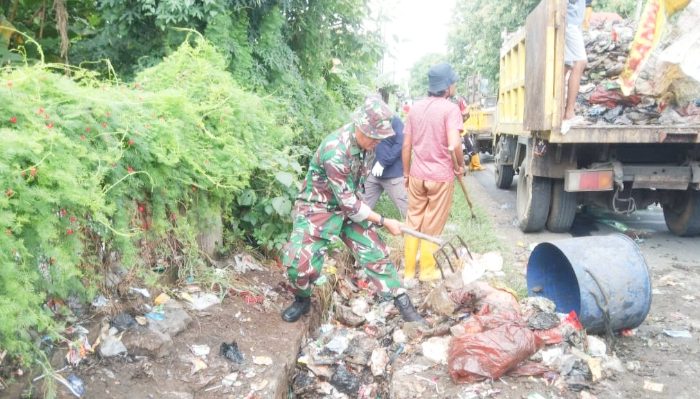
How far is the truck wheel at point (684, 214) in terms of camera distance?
214 inches

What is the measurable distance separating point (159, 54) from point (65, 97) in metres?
2.66

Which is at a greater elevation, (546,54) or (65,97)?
(546,54)

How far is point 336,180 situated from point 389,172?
1803mm

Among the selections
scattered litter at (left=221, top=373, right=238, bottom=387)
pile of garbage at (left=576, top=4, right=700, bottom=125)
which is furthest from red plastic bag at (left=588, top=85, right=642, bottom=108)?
scattered litter at (left=221, top=373, right=238, bottom=387)

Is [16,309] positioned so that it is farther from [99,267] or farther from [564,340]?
[564,340]

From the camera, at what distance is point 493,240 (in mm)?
5371

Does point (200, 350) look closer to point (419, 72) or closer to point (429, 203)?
point (429, 203)

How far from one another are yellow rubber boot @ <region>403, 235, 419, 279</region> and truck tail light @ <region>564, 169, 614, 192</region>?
1.67m

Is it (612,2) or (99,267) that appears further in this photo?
(612,2)

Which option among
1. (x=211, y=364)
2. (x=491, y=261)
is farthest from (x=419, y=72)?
(x=211, y=364)

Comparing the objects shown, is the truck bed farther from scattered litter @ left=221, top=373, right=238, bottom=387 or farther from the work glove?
scattered litter @ left=221, top=373, right=238, bottom=387

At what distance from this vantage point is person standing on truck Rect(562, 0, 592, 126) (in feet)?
15.8

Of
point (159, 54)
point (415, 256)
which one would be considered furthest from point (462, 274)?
point (159, 54)

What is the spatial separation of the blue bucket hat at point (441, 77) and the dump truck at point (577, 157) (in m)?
1.00
